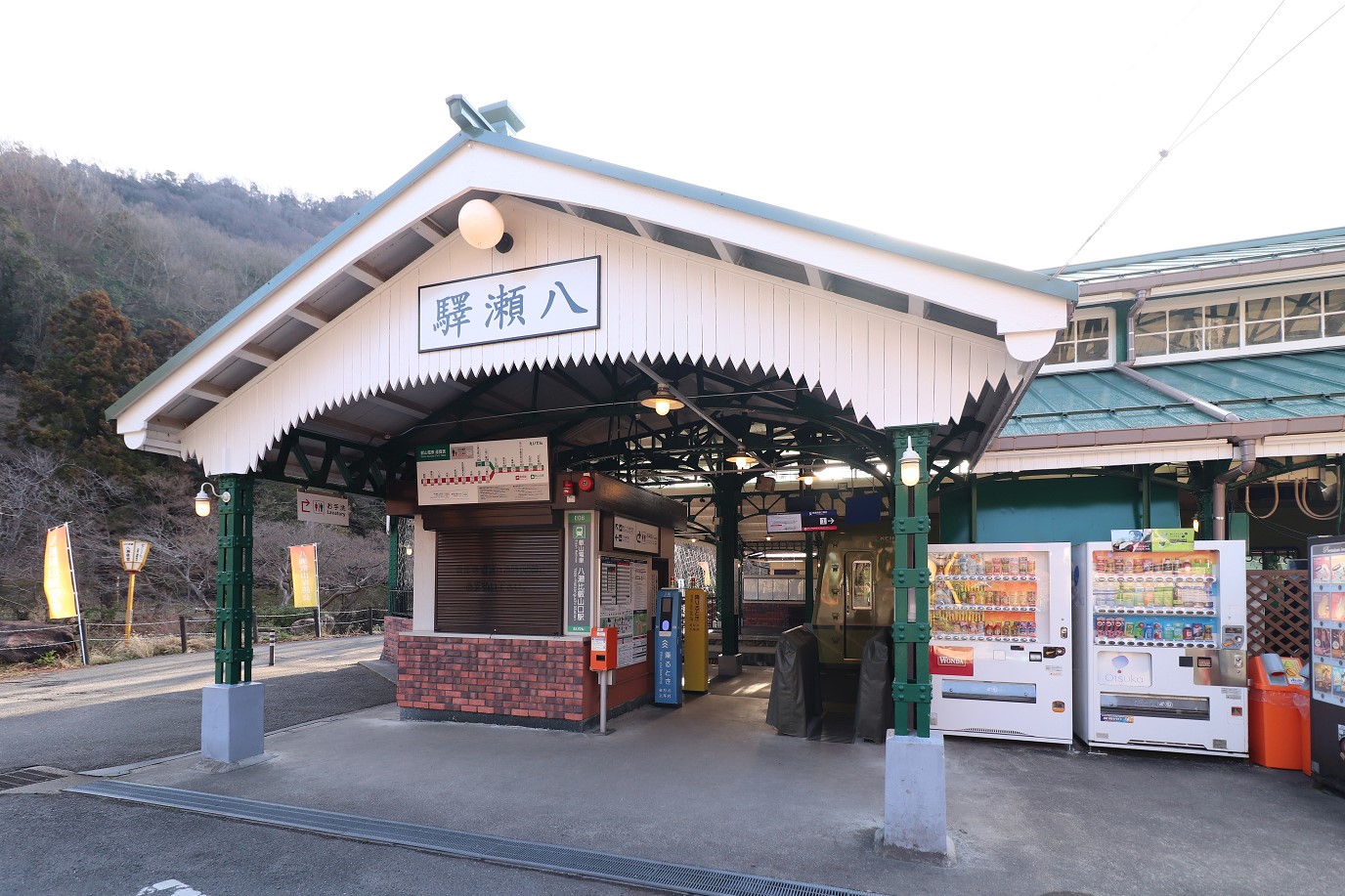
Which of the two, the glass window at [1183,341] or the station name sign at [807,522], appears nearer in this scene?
the station name sign at [807,522]

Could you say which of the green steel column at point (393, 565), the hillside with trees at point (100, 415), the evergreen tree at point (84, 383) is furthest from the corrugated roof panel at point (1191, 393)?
the evergreen tree at point (84, 383)

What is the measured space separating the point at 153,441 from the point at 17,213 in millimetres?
33655

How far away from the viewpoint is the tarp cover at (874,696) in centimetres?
823

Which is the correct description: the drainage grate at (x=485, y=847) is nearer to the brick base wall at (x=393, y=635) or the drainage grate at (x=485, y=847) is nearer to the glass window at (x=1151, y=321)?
the brick base wall at (x=393, y=635)

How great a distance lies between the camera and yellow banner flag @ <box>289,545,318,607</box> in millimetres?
17578

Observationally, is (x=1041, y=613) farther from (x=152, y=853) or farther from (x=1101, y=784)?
(x=152, y=853)

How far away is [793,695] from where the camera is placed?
8.56m

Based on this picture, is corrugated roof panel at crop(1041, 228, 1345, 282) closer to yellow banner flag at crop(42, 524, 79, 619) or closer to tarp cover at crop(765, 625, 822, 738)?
tarp cover at crop(765, 625, 822, 738)

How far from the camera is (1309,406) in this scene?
8.98m

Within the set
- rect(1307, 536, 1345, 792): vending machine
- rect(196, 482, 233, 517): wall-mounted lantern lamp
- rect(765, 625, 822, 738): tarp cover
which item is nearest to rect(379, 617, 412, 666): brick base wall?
rect(196, 482, 233, 517): wall-mounted lantern lamp

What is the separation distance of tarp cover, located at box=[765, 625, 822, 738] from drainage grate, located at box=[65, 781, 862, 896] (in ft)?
12.6

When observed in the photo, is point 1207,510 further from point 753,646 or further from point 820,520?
point 753,646

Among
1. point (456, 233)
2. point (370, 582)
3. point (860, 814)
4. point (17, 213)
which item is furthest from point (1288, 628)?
point (17, 213)

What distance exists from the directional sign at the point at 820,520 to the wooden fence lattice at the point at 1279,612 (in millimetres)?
5065
